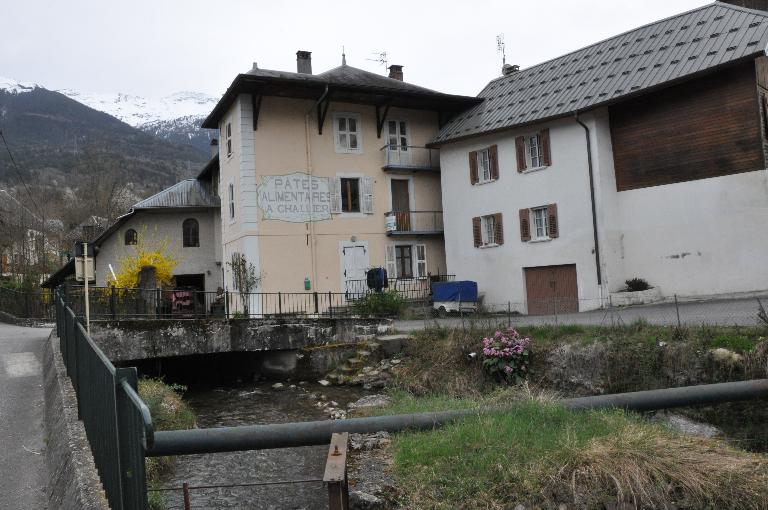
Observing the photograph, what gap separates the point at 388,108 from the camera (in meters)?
26.1

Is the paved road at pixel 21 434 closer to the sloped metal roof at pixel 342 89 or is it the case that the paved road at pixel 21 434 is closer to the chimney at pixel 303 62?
the sloped metal roof at pixel 342 89

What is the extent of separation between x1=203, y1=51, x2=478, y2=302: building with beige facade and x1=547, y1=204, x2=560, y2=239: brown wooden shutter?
6.12m

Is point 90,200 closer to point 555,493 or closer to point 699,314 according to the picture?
point 699,314

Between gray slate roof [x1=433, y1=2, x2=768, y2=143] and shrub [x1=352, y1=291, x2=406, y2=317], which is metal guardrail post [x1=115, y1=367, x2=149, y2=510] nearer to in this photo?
shrub [x1=352, y1=291, x2=406, y2=317]

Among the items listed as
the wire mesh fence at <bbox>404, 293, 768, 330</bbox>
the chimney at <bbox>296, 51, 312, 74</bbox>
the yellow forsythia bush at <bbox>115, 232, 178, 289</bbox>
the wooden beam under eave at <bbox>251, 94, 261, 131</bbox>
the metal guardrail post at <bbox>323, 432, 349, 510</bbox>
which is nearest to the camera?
the metal guardrail post at <bbox>323, 432, 349, 510</bbox>

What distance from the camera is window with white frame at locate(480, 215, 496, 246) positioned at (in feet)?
81.1

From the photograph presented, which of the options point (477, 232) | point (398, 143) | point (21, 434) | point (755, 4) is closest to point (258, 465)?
point (21, 434)

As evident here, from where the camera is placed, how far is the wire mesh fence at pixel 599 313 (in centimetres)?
1276

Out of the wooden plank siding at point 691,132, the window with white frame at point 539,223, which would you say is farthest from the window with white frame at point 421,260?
the wooden plank siding at point 691,132

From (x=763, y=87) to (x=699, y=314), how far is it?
8529 mm

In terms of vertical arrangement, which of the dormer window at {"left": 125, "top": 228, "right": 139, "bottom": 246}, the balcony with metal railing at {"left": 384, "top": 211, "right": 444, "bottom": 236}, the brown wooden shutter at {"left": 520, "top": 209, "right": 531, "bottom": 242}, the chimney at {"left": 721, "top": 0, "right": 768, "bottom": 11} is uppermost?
the chimney at {"left": 721, "top": 0, "right": 768, "bottom": 11}

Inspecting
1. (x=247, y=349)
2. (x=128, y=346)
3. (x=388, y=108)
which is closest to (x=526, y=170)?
(x=388, y=108)

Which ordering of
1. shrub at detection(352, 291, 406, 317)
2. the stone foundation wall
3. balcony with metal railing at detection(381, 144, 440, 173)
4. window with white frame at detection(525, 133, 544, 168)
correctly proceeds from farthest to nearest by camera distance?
1. balcony with metal railing at detection(381, 144, 440, 173)
2. window with white frame at detection(525, 133, 544, 168)
3. shrub at detection(352, 291, 406, 317)
4. the stone foundation wall

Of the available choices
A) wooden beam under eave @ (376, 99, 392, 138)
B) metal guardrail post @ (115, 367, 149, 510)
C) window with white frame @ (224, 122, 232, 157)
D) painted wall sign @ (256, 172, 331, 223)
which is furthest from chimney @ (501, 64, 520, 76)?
metal guardrail post @ (115, 367, 149, 510)
